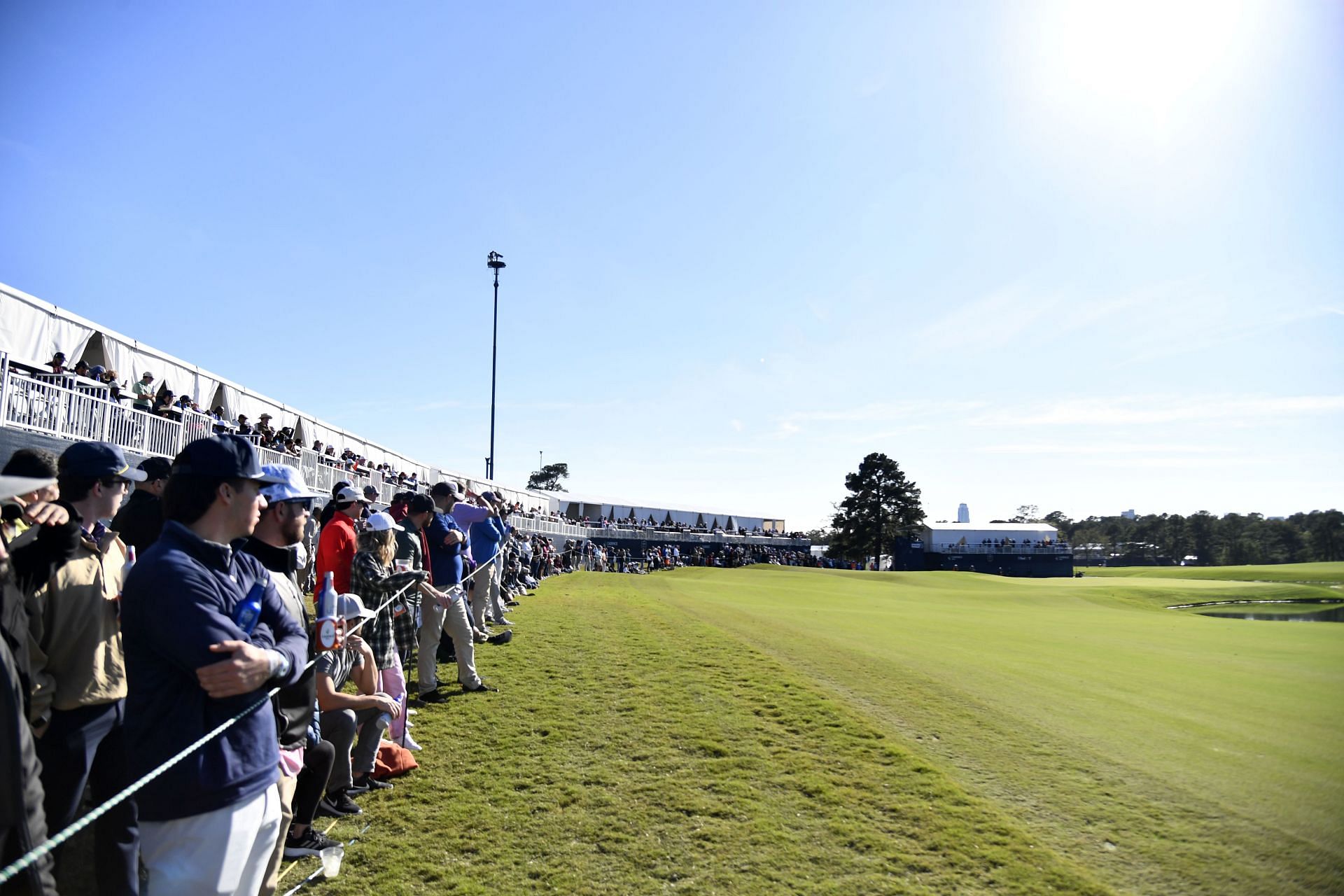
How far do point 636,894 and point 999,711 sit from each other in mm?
4990

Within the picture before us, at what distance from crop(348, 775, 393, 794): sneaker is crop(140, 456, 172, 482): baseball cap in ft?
8.69

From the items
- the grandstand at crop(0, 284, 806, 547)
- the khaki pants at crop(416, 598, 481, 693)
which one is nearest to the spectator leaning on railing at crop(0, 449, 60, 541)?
the khaki pants at crop(416, 598, 481, 693)

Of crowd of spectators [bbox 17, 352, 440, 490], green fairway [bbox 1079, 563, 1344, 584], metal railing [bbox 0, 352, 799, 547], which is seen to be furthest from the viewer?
green fairway [bbox 1079, 563, 1344, 584]

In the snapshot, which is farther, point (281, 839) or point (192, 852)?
point (281, 839)

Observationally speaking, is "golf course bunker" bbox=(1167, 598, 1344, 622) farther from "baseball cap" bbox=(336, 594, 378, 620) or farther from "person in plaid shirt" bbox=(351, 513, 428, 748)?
"baseball cap" bbox=(336, 594, 378, 620)

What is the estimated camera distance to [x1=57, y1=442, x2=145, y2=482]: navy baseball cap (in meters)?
3.55

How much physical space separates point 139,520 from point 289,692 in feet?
9.48

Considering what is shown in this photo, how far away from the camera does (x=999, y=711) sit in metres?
7.47

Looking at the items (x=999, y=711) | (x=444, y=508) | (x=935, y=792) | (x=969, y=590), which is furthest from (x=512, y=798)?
(x=969, y=590)

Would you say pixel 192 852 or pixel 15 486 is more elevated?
pixel 15 486

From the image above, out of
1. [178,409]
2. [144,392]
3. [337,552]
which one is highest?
[144,392]

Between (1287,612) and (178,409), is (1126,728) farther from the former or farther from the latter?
(1287,612)

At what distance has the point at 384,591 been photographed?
18.9 feet

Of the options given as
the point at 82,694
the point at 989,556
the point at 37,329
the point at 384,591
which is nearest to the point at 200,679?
the point at 82,694
